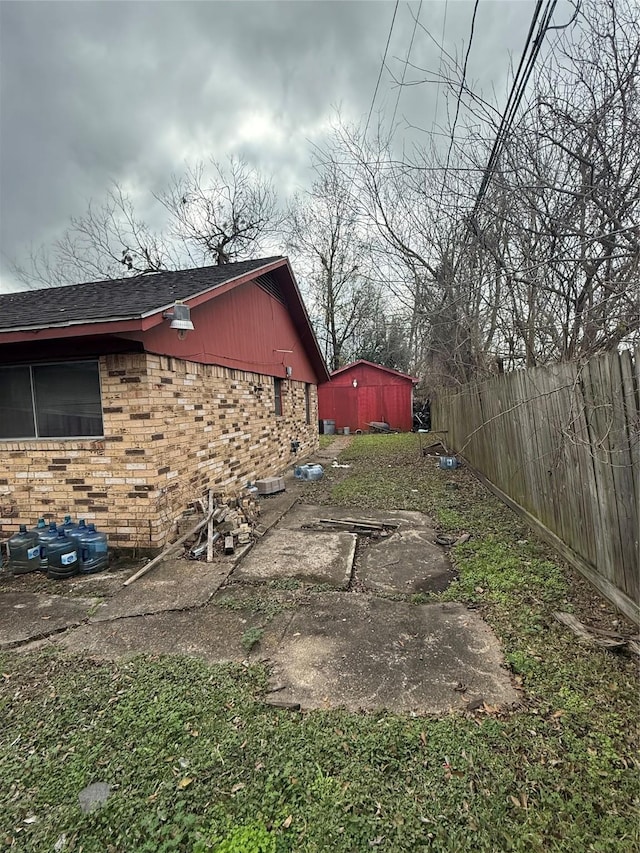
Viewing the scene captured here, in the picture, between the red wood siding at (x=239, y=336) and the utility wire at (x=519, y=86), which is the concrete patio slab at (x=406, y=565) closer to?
the red wood siding at (x=239, y=336)

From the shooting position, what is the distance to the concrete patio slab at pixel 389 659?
229cm

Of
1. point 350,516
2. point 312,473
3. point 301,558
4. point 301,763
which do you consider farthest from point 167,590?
point 312,473

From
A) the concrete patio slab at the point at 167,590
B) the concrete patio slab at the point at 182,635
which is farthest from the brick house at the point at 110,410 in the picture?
the concrete patio slab at the point at 182,635

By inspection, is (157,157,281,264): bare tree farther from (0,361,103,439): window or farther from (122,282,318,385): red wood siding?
(0,361,103,439): window

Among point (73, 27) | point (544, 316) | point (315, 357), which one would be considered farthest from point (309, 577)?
point (315, 357)

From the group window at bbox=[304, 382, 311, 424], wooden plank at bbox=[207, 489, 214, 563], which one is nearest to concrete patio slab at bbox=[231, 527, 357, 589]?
wooden plank at bbox=[207, 489, 214, 563]

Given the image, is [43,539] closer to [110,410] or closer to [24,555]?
[24,555]

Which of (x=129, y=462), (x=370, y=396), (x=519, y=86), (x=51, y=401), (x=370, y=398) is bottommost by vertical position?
(x=129, y=462)

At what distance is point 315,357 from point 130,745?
1214 centimetres

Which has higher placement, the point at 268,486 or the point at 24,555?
the point at 268,486

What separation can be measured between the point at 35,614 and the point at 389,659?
10.1ft

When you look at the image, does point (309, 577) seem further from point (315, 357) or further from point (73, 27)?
point (315, 357)

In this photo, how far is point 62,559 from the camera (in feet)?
13.6

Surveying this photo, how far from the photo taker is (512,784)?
1.73 meters
